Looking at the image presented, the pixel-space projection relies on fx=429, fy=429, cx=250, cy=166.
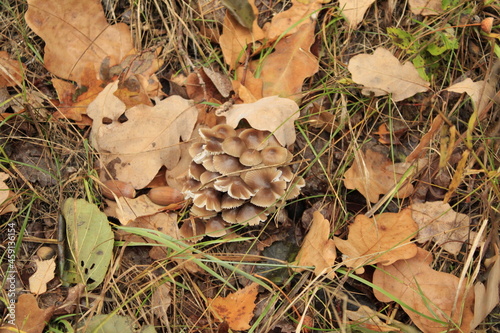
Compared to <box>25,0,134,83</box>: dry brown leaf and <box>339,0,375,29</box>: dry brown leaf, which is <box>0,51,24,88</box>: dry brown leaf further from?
<box>339,0,375,29</box>: dry brown leaf

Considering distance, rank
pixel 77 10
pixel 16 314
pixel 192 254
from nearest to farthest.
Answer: pixel 16 314, pixel 192 254, pixel 77 10

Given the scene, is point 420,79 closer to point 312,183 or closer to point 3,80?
point 312,183

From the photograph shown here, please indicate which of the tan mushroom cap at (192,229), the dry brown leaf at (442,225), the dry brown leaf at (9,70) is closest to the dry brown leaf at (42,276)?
the tan mushroom cap at (192,229)

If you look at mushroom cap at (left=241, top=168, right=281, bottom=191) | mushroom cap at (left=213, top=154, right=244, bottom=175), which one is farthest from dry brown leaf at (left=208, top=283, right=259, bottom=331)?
mushroom cap at (left=213, top=154, right=244, bottom=175)

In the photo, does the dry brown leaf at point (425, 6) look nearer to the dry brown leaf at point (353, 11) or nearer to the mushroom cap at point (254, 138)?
the dry brown leaf at point (353, 11)

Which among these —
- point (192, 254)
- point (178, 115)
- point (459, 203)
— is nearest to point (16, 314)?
point (192, 254)

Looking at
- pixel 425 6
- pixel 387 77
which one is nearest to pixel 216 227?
pixel 387 77
